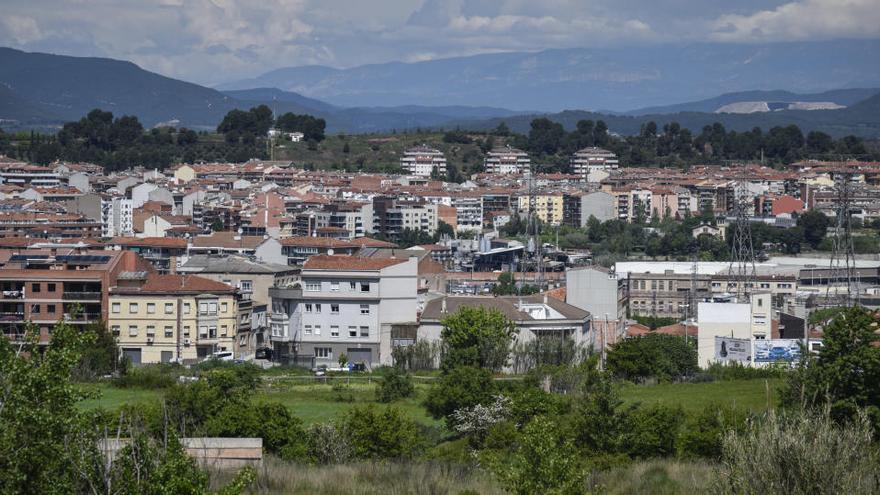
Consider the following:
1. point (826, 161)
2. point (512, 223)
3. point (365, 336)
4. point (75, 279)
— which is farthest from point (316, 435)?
point (826, 161)

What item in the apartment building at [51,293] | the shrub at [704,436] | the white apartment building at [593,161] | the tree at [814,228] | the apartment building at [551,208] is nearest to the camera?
the shrub at [704,436]

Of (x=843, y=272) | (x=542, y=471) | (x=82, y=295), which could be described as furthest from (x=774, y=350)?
(x=843, y=272)

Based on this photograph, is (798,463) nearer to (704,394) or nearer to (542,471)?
(542,471)

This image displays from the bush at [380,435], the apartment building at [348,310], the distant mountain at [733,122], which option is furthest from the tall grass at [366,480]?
the distant mountain at [733,122]

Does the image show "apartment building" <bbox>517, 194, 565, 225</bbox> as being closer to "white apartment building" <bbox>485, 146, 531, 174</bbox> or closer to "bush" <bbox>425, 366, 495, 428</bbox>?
"white apartment building" <bbox>485, 146, 531, 174</bbox>

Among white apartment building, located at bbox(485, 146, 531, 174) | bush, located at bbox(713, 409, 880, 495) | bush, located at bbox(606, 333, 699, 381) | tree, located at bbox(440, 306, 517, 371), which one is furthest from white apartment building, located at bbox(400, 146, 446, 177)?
bush, located at bbox(713, 409, 880, 495)

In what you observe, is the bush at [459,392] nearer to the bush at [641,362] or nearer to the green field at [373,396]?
the green field at [373,396]

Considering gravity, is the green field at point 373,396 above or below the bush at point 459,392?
below
